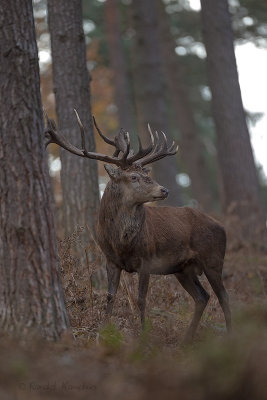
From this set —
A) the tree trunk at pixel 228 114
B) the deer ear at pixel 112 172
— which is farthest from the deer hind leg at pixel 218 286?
the tree trunk at pixel 228 114

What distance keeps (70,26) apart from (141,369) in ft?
22.1

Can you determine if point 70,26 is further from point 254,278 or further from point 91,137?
point 254,278

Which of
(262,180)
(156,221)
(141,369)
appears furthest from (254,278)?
(262,180)

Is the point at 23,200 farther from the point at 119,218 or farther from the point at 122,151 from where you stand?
the point at 122,151

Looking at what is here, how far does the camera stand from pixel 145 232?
27.1ft

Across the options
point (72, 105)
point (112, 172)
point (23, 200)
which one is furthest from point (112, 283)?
point (72, 105)

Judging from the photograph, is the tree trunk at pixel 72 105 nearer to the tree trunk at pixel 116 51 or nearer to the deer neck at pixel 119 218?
the deer neck at pixel 119 218

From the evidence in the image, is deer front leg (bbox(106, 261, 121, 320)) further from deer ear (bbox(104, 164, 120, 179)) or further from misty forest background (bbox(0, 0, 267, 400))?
deer ear (bbox(104, 164, 120, 179))

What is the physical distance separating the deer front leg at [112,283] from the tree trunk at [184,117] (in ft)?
55.0

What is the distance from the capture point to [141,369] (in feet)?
15.3

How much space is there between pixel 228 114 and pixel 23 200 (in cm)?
1168

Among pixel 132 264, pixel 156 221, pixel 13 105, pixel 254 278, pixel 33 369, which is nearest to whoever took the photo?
pixel 33 369

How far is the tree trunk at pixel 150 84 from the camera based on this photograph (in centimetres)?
1733

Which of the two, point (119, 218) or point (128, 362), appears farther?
point (119, 218)
